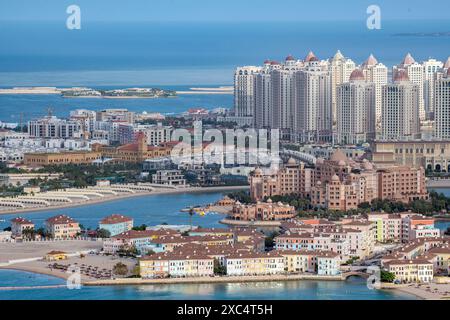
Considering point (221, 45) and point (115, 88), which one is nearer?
point (115, 88)

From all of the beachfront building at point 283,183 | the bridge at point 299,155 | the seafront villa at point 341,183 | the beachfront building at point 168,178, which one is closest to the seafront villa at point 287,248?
the seafront villa at point 341,183

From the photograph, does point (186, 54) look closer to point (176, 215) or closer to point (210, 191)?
point (210, 191)

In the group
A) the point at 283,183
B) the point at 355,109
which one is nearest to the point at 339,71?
the point at 355,109

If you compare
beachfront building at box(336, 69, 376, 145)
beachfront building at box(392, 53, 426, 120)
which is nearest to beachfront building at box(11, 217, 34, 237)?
beachfront building at box(336, 69, 376, 145)

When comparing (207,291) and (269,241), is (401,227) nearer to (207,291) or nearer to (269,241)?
(269,241)

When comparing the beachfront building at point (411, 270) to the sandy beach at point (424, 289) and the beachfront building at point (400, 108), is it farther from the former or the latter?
the beachfront building at point (400, 108)
